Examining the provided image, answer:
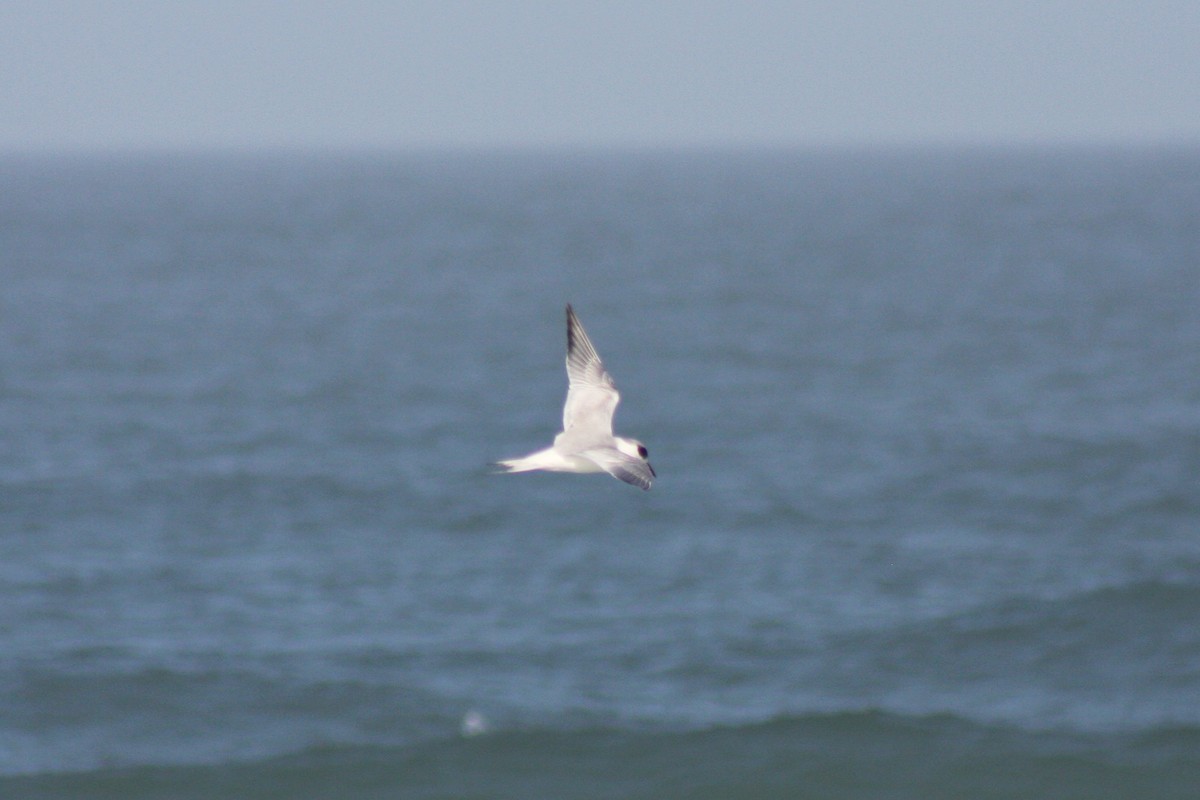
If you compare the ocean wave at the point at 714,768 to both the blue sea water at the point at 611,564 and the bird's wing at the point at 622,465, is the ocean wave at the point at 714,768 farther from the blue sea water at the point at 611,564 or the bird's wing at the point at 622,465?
the bird's wing at the point at 622,465

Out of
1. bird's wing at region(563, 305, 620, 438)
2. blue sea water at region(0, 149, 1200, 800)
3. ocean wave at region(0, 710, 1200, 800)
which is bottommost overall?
ocean wave at region(0, 710, 1200, 800)

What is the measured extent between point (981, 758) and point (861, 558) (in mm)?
10479

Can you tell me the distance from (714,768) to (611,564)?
423 inches

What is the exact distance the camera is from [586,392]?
14.7 m

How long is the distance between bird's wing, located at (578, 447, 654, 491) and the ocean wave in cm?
1413

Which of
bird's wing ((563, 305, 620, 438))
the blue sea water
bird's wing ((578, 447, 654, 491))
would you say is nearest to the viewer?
bird's wing ((578, 447, 654, 491))

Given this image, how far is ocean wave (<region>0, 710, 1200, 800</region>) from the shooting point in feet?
86.0

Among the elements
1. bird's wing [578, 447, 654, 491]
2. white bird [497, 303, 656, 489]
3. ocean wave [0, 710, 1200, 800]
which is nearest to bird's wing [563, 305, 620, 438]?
white bird [497, 303, 656, 489]

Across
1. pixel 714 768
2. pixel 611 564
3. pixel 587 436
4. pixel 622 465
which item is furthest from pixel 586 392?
pixel 611 564

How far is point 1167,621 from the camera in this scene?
32.9 m

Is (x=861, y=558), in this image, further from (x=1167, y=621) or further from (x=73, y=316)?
(x=73, y=316)

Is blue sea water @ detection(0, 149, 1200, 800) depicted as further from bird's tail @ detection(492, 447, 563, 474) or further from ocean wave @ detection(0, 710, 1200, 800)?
bird's tail @ detection(492, 447, 563, 474)

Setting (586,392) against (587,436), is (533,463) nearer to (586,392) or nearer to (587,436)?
(587,436)

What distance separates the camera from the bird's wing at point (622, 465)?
39.2 feet
